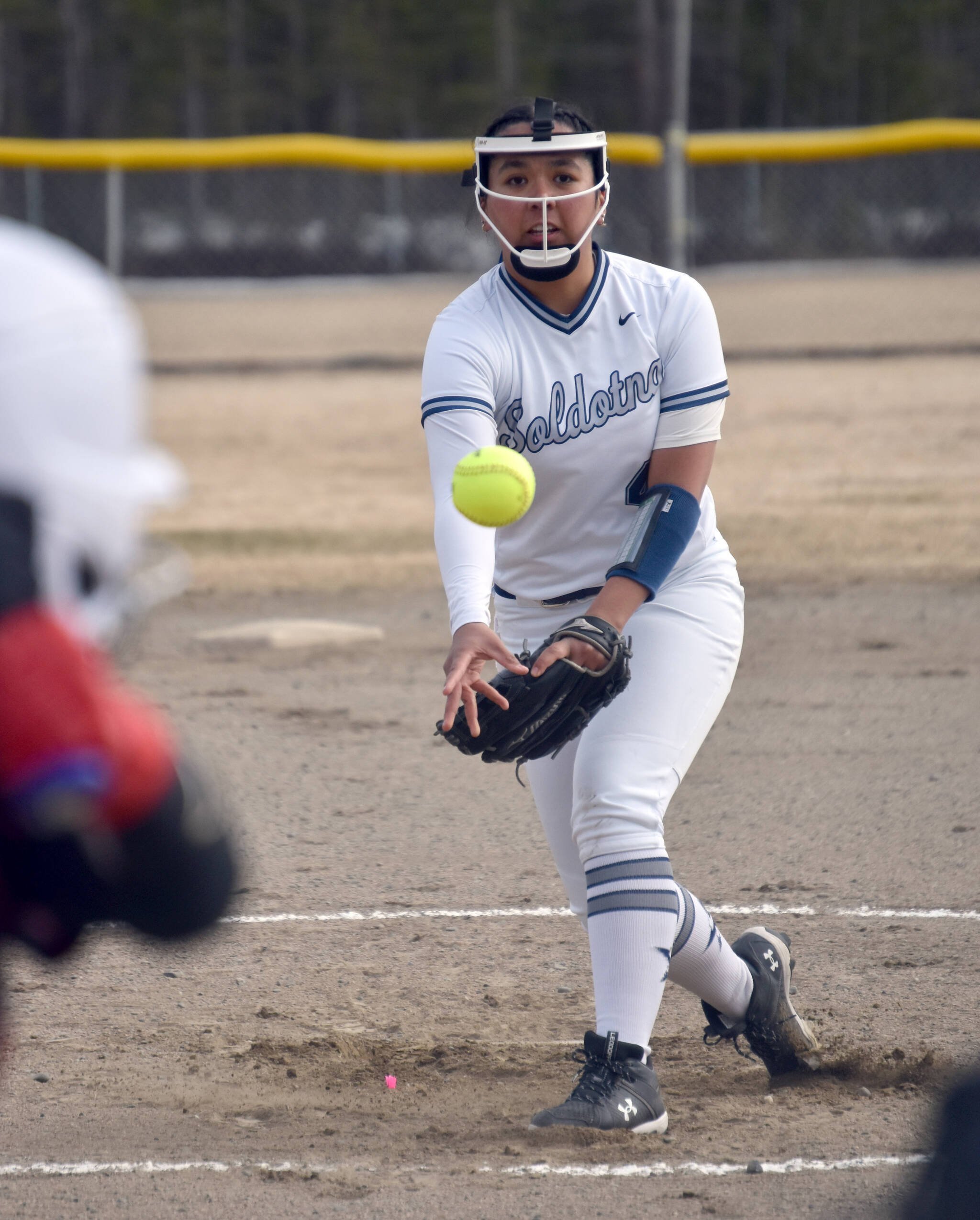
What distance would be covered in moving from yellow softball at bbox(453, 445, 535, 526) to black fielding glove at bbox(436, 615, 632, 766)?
259 mm

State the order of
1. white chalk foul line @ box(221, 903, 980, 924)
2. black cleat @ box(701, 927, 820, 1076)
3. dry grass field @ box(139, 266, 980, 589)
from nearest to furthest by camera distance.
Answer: black cleat @ box(701, 927, 820, 1076) < white chalk foul line @ box(221, 903, 980, 924) < dry grass field @ box(139, 266, 980, 589)

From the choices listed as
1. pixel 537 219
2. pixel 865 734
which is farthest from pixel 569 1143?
pixel 865 734

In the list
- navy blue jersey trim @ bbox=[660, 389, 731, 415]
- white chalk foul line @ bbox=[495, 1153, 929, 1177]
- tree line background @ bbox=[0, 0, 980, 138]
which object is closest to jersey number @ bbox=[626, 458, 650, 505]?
navy blue jersey trim @ bbox=[660, 389, 731, 415]

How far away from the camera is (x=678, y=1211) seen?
9.25 ft

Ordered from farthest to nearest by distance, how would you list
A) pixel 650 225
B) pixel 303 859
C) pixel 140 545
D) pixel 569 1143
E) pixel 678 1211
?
pixel 650 225 → pixel 303 859 → pixel 569 1143 → pixel 678 1211 → pixel 140 545

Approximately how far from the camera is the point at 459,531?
10.2 ft

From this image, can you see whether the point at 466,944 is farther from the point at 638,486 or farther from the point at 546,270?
the point at 546,270

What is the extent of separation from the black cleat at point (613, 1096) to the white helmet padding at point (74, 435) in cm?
192

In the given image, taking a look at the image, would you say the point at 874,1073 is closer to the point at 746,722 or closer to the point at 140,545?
the point at 140,545

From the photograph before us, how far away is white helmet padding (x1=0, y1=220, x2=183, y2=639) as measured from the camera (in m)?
1.34

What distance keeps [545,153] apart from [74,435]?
6.86 feet

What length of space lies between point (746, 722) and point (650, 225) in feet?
44.1

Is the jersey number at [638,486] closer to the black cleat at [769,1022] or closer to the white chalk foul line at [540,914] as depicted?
the black cleat at [769,1022]

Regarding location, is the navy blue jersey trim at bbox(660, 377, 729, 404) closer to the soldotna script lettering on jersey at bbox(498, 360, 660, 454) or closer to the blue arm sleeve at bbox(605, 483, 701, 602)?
the soldotna script lettering on jersey at bbox(498, 360, 660, 454)
